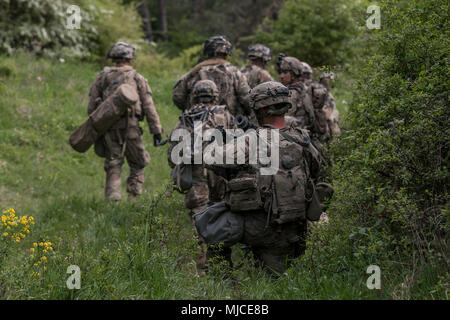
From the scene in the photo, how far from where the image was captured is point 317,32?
16328mm

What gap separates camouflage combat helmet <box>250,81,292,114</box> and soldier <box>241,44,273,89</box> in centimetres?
415

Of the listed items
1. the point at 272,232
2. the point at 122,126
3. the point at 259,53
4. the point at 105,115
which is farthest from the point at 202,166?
the point at 259,53

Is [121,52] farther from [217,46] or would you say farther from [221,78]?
[221,78]

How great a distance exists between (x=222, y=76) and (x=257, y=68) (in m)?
1.10

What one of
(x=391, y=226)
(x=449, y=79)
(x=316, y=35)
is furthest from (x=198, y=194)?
(x=316, y=35)

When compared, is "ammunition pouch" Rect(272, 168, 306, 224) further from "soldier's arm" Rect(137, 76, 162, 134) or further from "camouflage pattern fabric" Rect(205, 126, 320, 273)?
"soldier's arm" Rect(137, 76, 162, 134)

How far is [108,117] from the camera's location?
8758 millimetres

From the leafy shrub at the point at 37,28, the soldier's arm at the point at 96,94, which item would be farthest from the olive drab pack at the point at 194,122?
the leafy shrub at the point at 37,28

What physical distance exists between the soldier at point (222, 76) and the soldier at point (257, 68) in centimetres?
65

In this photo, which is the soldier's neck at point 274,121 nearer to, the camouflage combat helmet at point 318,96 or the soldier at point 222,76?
the soldier at point 222,76

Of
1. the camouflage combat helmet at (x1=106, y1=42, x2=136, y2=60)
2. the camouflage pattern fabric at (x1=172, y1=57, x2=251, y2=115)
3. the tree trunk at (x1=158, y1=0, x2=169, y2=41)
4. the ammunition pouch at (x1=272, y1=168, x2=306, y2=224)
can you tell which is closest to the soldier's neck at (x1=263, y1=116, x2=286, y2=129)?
the ammunition pouch at (x1=272, y1=168, x2=306, y2=224)

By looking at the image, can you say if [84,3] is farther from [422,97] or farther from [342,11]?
[422,97]

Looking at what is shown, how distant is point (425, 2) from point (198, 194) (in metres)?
3.45

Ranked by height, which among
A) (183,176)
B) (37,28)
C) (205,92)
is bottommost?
(183,176)
